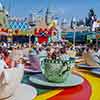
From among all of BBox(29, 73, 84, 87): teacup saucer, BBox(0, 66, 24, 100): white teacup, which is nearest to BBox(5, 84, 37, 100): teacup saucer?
BBox(0, 66, 24, 100): white teacup

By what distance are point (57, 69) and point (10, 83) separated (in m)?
1.03

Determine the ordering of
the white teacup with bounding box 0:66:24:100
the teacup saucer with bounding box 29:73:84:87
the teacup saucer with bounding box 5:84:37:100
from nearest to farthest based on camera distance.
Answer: the white teacup with bounding box 0:66:24:100, the teacup saucer with bounding box 5:84:37:100, the teacup saucer with bounding box 29:73:84:87

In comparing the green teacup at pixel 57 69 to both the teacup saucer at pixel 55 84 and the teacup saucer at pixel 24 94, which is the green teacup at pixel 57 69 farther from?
the teacup saucer at pixel 24 94

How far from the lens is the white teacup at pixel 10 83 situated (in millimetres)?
2345

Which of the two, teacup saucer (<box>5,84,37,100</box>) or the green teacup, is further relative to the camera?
the green teacup

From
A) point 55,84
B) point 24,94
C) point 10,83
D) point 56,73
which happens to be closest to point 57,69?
point 56,73

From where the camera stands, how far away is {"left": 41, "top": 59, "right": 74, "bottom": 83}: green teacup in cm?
332

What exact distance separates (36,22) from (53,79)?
3527 cm

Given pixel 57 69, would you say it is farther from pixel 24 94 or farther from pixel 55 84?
pixel 24 94

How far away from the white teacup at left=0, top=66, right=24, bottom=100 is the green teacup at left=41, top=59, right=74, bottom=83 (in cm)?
89

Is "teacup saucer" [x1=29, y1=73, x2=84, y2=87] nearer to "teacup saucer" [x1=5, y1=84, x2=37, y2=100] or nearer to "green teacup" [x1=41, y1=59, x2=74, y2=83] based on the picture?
"green teacup" [x1=41, y1=59, x2=74, y2=83]

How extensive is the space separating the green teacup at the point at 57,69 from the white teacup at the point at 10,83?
89cm

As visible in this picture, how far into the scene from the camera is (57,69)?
3324mm

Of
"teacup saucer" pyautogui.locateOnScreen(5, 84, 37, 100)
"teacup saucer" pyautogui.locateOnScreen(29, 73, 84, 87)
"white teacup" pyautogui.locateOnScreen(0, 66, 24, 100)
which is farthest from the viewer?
"teacup saucer" pyautogui.locateOnScreen(29, 73, 84, 87)
